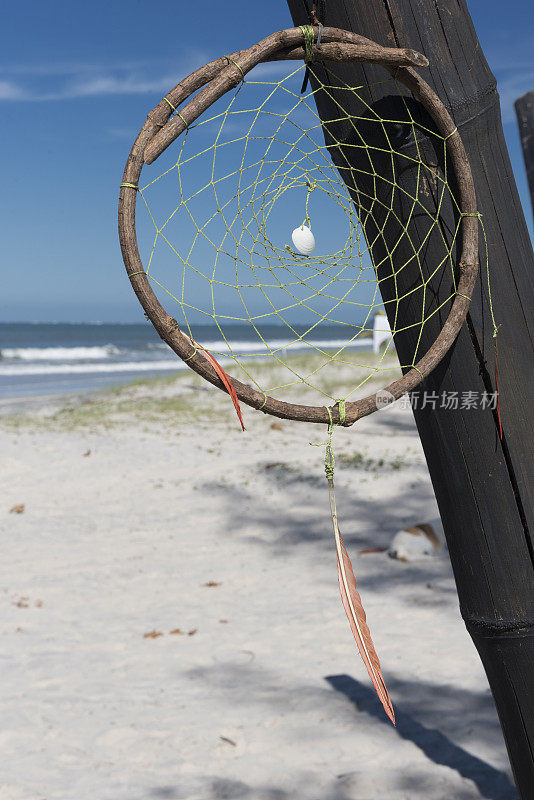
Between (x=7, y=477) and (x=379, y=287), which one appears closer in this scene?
(x=379, y=287)

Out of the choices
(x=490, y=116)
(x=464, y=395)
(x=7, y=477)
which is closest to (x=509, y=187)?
(x=490, y=116)

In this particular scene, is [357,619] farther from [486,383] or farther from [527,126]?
[527,126]

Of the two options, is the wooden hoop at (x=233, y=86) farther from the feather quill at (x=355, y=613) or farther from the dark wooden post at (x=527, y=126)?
the dark wooden post at (x=527, y=126)

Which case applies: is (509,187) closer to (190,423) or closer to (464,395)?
(464,395)

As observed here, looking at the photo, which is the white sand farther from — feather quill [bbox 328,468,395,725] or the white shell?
the white shell

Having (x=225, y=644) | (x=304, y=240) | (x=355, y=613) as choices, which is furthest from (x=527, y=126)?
(x=225, y=644)

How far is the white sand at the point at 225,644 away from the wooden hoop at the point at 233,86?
6.58 ft

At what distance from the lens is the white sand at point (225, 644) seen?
2.84 metres

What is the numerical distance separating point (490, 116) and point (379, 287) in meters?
0.42

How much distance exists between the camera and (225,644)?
396 centimetres

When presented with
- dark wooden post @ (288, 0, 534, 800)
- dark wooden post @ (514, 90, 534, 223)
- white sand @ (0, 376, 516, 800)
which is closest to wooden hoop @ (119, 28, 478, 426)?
dark wooden post @ (288, 0, 534, 800)

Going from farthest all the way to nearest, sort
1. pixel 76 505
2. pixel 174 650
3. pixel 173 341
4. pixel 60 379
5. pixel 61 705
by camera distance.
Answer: pixel 60 379 < pixel 76 505 < pixel 174 650 < pixel 61 705 < pixel 173 341

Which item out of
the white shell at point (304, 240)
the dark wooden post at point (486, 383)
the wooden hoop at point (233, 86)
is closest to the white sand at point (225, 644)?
the dark wooden post at point (486, 383)

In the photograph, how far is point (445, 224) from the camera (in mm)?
1439
